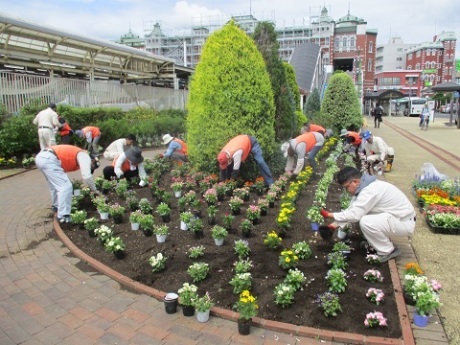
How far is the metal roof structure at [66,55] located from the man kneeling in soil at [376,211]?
1274cm

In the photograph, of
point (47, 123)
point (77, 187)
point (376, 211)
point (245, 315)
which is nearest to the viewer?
point (245, 315)

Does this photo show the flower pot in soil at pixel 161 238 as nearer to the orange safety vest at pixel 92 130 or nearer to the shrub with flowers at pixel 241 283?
the shrub with flowers at pixel 241 283

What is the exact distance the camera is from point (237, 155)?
644 centimetres

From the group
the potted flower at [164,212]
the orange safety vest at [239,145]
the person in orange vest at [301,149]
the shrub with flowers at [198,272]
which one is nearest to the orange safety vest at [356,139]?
the person in orange vest at [301,149]

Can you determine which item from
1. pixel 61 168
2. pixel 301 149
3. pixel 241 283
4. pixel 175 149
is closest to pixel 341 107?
pixel 301 149

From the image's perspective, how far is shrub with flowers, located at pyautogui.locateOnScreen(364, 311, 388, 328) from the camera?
116 inches

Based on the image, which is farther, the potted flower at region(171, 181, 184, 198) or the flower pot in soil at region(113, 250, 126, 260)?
the potted flower at region(171, 181, 184, 198)

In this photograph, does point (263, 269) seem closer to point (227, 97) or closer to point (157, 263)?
point (157, 263)

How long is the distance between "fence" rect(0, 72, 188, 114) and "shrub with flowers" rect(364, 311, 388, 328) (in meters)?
11.7

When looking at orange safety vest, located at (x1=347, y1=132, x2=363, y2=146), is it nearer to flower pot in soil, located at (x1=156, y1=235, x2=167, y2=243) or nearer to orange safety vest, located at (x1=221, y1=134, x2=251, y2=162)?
orange safety vest, located at (x1=221, y1=134, x2=251, y2=162)

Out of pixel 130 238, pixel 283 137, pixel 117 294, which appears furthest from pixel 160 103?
pixel 117 294

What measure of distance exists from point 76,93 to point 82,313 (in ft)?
41.4

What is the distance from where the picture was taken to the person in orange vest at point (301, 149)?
800 centimetres

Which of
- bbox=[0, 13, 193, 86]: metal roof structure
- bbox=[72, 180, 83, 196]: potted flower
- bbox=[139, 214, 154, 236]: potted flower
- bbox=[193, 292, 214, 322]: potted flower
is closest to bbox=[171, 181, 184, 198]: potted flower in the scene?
bbox=[72, 180, 83, 196]: potted flower
